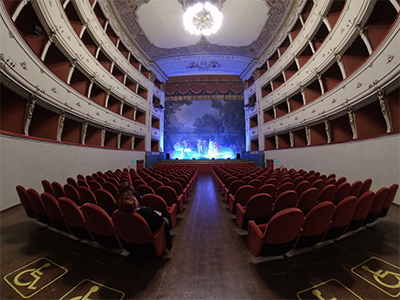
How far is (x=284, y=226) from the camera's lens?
3.90 feet

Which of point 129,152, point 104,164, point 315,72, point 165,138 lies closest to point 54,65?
point 104,164

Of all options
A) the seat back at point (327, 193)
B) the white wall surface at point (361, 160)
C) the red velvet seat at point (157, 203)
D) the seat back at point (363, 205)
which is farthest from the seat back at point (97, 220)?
the white wall surface at point (361, 160)

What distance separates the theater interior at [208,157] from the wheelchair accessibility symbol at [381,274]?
0.01m

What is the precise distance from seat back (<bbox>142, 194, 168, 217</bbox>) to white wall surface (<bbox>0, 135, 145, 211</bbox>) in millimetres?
3067

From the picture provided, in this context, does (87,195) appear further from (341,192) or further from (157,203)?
(341,192)

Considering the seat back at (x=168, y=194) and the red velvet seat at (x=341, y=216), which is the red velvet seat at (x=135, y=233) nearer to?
the seat back at (x=168, y=194)

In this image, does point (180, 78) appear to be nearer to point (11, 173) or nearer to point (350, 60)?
point (350, 60)

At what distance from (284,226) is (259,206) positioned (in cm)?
58

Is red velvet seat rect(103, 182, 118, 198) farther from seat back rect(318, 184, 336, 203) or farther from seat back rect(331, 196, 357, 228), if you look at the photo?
seat back rect(318, 184, 336, 203)

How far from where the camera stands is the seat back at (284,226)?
116cm

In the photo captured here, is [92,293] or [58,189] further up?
[58,189]

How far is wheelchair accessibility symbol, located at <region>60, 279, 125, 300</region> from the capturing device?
996 millimetres

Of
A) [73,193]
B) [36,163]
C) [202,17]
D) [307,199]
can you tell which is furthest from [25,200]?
[202,17]

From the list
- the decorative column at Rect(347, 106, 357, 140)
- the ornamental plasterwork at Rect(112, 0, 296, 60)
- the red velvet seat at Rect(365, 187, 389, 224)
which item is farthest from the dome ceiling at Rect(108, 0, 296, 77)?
the red velvet seat at Rect(365, 187, 389, 224)
